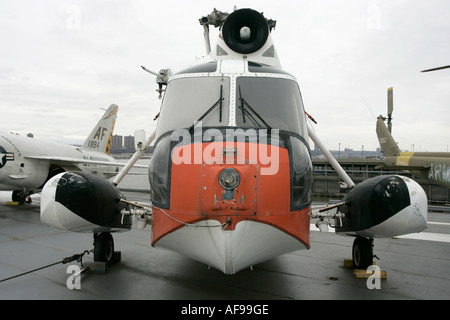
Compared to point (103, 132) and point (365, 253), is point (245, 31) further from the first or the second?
point (103, 132)

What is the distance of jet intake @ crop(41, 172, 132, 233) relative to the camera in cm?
377

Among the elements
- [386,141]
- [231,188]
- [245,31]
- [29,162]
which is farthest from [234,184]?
[386,141]

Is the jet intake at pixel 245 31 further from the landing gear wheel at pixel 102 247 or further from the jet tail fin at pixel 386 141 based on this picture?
the jet tail fin at pixel 386 141

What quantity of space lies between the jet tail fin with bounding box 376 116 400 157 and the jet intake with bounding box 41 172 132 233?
21.8 meters

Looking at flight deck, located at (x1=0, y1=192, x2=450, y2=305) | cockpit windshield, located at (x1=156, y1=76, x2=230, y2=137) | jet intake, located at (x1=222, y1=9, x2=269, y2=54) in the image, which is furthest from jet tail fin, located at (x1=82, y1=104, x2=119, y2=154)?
cockpit windshield, located at (x1=156, y1=76, x2=230, y2=137)

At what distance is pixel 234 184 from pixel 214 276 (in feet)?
7.45

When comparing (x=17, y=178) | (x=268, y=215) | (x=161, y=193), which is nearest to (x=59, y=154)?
(x=17, y=178)

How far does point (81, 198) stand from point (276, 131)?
7.75 feet

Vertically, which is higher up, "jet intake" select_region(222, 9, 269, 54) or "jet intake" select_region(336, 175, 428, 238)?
"jet intake" select_region(222, 9, 269, 54)

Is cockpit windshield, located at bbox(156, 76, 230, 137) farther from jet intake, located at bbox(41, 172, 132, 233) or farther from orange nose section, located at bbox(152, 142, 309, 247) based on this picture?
jet intake, located at bbox(41, 172, 132, 233)

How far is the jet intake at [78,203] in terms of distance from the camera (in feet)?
12.4

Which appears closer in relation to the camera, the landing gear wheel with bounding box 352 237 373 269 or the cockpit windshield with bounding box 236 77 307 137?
the cockpit windshield with bounding box 236 77 307 137

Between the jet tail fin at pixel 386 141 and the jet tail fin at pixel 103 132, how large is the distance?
17.4 m

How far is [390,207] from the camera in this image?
3.67 m
